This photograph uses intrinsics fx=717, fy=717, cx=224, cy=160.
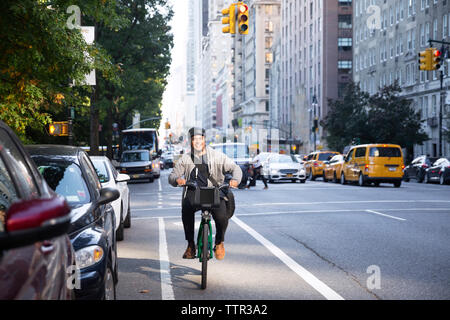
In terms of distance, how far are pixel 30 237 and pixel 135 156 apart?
41.2 m

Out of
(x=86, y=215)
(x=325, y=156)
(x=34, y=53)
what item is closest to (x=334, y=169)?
(x=325, y=156)

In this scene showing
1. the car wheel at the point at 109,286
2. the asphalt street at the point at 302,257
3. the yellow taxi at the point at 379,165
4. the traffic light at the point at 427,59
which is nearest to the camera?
the car wheel at the point at 109,286

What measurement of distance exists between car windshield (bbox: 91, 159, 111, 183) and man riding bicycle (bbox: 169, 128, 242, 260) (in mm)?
4380

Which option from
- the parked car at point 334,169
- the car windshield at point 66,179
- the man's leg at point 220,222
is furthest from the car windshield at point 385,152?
the car windshield at point 66,179

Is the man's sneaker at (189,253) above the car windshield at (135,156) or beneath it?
beneath

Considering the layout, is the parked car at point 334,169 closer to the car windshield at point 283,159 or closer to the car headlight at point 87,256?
the car windshield at point 283,159

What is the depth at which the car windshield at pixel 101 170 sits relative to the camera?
1244 cm

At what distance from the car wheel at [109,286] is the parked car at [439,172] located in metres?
33.1

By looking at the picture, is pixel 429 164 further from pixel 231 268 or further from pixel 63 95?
pixel 231 268

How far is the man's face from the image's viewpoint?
802 cm

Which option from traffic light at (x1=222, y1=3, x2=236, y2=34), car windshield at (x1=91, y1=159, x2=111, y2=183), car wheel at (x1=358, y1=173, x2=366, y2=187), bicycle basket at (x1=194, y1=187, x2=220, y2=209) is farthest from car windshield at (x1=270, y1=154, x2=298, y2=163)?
bicycle basket at (x1=194, y1=187, x2=220, y2=209)

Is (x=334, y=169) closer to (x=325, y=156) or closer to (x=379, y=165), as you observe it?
(x=379, y=165)

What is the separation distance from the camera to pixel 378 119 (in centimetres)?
5812
